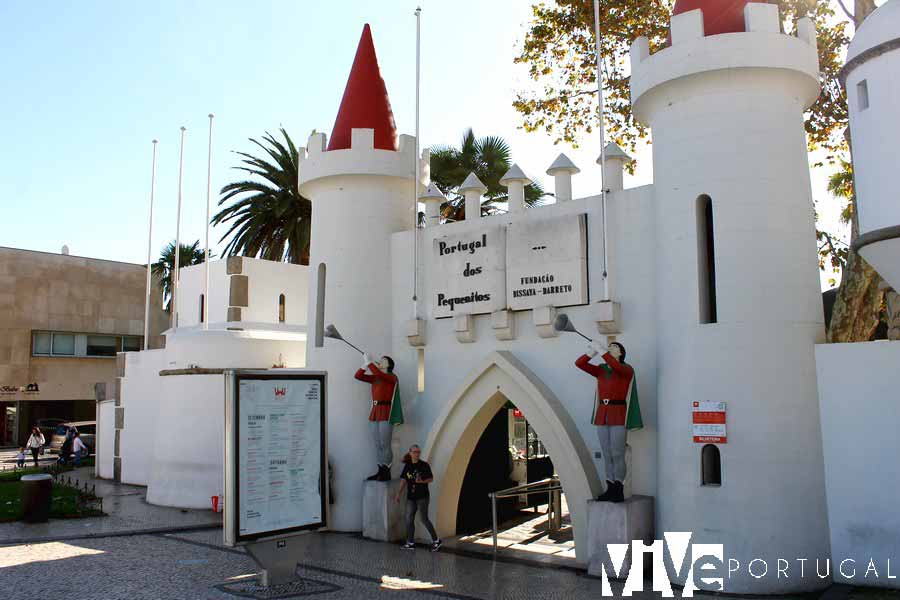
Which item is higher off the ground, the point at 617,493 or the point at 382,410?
the point at 382,410

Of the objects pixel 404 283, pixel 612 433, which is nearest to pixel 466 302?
pixel 404 283

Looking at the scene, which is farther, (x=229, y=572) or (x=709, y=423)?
(x=229, y=572)

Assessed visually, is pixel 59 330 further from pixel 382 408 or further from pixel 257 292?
pixel 382 408

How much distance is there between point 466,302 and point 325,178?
380 cm

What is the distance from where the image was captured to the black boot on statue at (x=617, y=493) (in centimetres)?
1016

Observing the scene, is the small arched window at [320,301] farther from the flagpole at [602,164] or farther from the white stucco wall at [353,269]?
the flagpole at [602,164]

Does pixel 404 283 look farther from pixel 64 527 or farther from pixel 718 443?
pixel 64 527

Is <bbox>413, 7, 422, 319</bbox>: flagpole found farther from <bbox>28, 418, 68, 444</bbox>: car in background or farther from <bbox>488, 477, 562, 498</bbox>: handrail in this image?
<bbox>28, 418, 68, 444</bbox>: car in background

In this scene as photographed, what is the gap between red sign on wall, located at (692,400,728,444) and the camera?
31.6 ft

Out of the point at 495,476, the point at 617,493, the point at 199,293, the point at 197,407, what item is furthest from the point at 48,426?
the point at 617,493

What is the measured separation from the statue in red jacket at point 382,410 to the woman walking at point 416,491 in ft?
2.79

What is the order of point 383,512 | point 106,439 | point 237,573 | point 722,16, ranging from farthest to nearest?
point 106,439
point 383,512
point 237,573
point 722,16

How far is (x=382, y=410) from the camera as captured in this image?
13164 mm

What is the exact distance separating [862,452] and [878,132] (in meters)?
3.64
